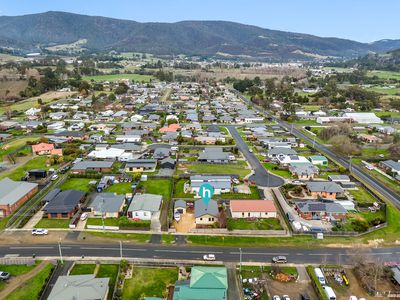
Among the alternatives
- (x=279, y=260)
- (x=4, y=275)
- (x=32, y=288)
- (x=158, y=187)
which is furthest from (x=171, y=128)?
(x=32, y=288)

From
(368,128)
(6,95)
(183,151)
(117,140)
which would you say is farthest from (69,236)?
(6,95)

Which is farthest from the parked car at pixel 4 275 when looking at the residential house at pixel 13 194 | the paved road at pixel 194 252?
the residential house at pixel 13 194

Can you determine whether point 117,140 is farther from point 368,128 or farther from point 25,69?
point 25,69

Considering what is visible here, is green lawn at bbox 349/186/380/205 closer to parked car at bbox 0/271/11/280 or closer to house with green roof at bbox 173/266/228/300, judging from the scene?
house with green roof at bbox 173/266/228/300

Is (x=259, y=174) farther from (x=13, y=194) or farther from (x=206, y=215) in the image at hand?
(x=13, y=194)

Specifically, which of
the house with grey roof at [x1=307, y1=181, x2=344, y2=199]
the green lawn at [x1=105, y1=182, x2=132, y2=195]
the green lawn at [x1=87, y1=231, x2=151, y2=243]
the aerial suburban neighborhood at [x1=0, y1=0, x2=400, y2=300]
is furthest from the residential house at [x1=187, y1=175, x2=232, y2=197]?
the green lawn at [x1=87, y1=231, x2=151, y2=243]

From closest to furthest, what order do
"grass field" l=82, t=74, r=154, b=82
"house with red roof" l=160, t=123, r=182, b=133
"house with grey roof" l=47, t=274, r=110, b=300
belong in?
"house with grey roof" l=47, t=274, r=110, b=300 < "house with red roof" l=160, t=123, r=182, b=133 < "grass field" l=82, t=74, r=154, b=82
